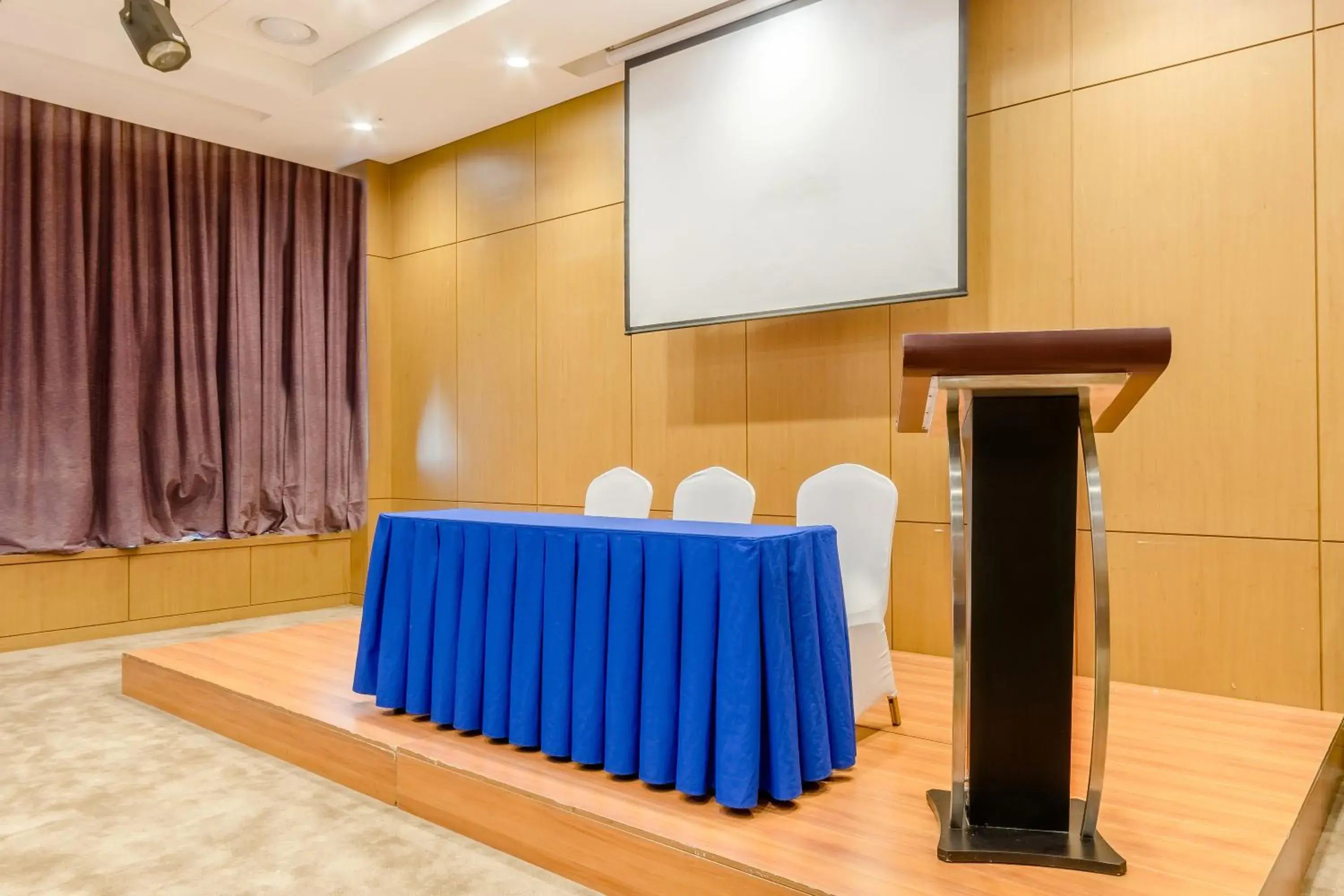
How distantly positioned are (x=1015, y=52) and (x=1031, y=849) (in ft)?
10.9

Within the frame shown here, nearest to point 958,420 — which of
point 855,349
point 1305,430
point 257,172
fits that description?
point 1305,430

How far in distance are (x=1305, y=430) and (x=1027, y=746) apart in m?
2.12

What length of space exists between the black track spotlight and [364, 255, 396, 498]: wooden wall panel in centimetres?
260

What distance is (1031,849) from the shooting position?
1.93 m

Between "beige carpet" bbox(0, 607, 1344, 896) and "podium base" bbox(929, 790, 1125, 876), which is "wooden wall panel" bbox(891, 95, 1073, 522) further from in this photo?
"podium base" bbox(929, 790, 1125, 876)

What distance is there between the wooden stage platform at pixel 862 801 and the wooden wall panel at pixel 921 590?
0.59 metres

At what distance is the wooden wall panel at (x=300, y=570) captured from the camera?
6250 mm

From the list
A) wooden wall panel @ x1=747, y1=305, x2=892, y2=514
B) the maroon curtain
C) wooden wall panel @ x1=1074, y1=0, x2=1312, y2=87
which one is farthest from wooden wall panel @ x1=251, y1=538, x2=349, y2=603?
wooden wall panel @ x1=1074, y1=0, x2=1312, y2=87

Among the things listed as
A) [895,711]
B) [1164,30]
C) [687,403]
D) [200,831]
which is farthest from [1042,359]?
[687,403]

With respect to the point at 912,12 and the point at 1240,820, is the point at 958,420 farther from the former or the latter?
the point at 912,12

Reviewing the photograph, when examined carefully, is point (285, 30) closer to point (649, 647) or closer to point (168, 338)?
point (168, 338)

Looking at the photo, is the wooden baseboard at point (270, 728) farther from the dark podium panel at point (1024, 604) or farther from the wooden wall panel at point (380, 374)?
the wooden wall panel at point (380, 374)

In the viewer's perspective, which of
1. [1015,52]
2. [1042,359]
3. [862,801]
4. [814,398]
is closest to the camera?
[1042,359]

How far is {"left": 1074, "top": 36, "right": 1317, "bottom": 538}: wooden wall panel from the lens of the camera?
Answer: 332cm
